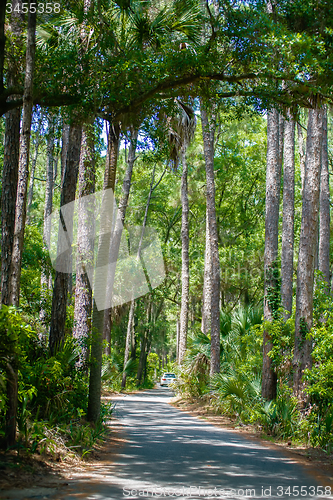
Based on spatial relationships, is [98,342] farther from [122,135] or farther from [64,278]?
[122,135]

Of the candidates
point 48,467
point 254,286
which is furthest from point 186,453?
point 254,286

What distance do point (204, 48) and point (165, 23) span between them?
1200 mm

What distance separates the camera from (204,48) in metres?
8.88

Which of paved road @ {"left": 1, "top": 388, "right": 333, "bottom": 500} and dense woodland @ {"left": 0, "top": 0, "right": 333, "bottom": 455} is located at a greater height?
dense woodland @ {"left": 0, "top": 0, "right": 333, "bottom": 455}

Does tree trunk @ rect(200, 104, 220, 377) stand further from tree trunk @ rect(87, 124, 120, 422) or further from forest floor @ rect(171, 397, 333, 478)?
tree trunk @ rect(87, 124, 120, 422)

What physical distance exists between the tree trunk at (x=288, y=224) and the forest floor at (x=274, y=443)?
442 centimetres

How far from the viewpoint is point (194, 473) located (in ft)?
21.5

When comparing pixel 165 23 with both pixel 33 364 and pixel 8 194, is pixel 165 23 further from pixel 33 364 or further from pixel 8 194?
pixel 33 364

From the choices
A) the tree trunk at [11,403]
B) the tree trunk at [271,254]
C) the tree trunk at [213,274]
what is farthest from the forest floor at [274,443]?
the tree trunk at [11,403]

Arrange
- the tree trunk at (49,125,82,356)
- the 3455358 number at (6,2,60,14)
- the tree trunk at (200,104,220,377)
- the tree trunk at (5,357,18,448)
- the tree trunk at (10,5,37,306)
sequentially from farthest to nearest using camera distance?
the tree trunk at (200,104,220,377), the tree trunk at (49,125,82,356), the 3455358 number at (6,2,60,14), the tree trunk at (10,5,37,306), the tree trunk at (5,357,18,448)

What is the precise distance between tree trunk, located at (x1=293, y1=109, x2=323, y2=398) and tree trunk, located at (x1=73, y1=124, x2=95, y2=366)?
4861 mm

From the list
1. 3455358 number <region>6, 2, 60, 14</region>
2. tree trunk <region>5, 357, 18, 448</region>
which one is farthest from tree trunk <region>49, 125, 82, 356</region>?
tree trunk <region>5, 357, 18, 448</region>

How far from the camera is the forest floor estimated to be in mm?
7939

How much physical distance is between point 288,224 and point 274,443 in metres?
8.98
